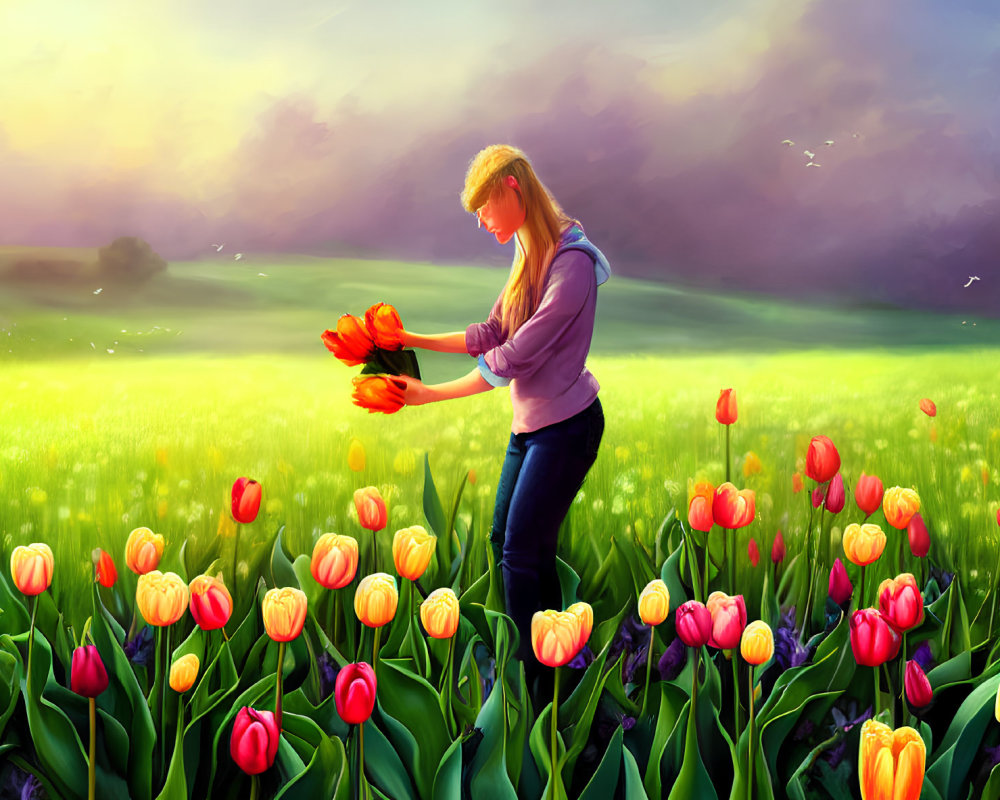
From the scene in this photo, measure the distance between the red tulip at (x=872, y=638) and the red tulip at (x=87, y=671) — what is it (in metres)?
1.38

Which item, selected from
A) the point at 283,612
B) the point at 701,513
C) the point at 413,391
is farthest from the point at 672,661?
the point at 283,612

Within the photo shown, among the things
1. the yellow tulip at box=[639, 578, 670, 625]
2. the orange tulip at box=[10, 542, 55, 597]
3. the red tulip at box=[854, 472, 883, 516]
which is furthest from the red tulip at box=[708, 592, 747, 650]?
the orange tulip at box=[10, 542, 55, 597]

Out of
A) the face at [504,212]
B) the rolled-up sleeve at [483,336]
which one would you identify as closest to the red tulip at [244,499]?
the rolled-up sleeve at [483,336]

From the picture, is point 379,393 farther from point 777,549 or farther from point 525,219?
point 777,549

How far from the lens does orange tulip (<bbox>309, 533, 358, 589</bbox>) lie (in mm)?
1841

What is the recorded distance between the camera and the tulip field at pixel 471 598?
5.51 ft

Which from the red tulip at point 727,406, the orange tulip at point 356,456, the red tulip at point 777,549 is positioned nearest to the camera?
the red tulip at point 727,406

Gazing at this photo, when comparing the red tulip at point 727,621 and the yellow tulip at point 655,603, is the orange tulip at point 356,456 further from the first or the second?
the red tulip at point 727,621

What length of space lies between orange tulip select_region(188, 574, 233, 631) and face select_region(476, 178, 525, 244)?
1.09 meters

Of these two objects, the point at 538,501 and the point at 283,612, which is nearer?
the point at 283,612

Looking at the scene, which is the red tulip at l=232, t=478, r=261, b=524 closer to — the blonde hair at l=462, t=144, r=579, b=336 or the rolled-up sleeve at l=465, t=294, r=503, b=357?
the rolled-up sleeve at l=465, t=294, r=503, b=357

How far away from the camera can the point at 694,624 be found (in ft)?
5.47

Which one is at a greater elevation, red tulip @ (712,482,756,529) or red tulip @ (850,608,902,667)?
red tulip @ (712,482,756,529)

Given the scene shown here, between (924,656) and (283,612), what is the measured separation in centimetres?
164
